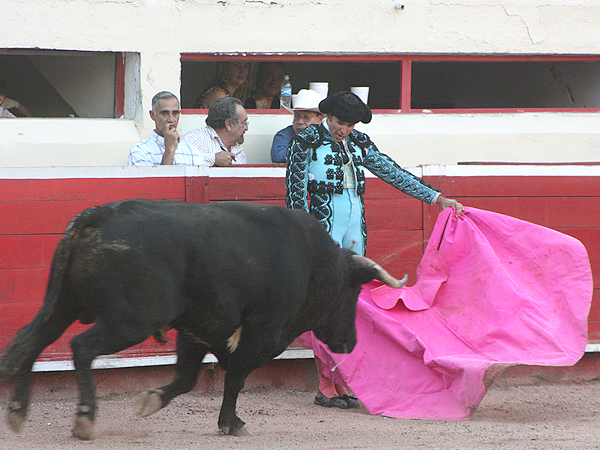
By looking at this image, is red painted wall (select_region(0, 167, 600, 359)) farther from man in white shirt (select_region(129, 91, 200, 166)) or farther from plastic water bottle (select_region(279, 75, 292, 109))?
plastic water bottle (select_region(279, 75, 292, 109))

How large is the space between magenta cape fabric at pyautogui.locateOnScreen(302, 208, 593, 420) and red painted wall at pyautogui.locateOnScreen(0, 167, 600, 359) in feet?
1.62

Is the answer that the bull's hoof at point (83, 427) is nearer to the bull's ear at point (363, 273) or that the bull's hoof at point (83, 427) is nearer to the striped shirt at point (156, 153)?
the bull's ear at point (363, 273)

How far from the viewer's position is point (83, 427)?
309 centimetres

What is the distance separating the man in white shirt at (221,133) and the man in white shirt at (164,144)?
0.12m

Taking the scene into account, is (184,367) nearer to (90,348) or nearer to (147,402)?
(147,402)

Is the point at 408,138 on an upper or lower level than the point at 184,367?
upper

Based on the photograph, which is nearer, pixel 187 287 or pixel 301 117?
pixel 187 287

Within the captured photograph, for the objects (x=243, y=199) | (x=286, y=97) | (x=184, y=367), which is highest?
(x=286, y=97)

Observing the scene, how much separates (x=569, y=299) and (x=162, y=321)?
7.24 feet

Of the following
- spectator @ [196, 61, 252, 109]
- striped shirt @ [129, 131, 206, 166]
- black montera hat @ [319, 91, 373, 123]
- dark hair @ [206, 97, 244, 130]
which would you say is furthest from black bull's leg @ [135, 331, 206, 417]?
spectator @ [196, 61, 252, 109]

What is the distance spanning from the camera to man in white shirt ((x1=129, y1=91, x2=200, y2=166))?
4.62m

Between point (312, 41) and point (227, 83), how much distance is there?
0.64 metres

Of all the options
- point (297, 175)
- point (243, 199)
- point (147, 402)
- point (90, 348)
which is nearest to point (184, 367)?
point (147, 402)

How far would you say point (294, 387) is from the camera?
4.88 m
